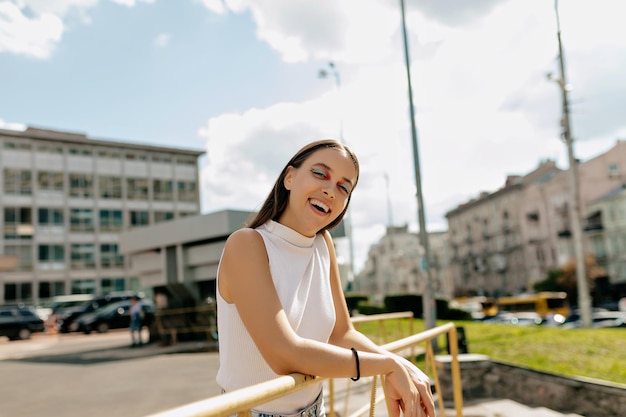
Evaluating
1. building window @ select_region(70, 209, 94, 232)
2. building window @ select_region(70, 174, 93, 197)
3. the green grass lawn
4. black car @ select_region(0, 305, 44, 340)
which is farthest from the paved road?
building window @ select_region(70, 174, 93, 197)

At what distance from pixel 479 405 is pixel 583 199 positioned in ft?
183

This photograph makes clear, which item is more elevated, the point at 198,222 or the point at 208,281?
the point at 198,222

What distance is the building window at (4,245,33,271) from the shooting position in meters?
51.6

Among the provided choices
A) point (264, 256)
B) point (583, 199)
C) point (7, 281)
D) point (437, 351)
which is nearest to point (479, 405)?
point (437, 351)

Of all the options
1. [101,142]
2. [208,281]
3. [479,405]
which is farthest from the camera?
[101,142]

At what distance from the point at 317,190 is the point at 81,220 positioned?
5820 cm

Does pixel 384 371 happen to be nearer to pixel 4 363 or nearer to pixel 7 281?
pixel 4 363

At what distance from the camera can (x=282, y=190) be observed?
81.2 inches

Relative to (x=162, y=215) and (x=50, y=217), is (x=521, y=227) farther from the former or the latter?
(x=50, y=217)

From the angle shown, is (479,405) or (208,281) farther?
(208,281)

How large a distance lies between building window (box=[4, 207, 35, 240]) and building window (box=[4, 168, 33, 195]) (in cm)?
155

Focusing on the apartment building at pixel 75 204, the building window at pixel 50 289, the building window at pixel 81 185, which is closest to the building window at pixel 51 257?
the apartment building at pixel 75 204

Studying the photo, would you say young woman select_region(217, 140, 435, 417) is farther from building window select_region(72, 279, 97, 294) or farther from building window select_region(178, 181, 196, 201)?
building window select_region(178, 181, 196, 201)

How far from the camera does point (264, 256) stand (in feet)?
5.73
